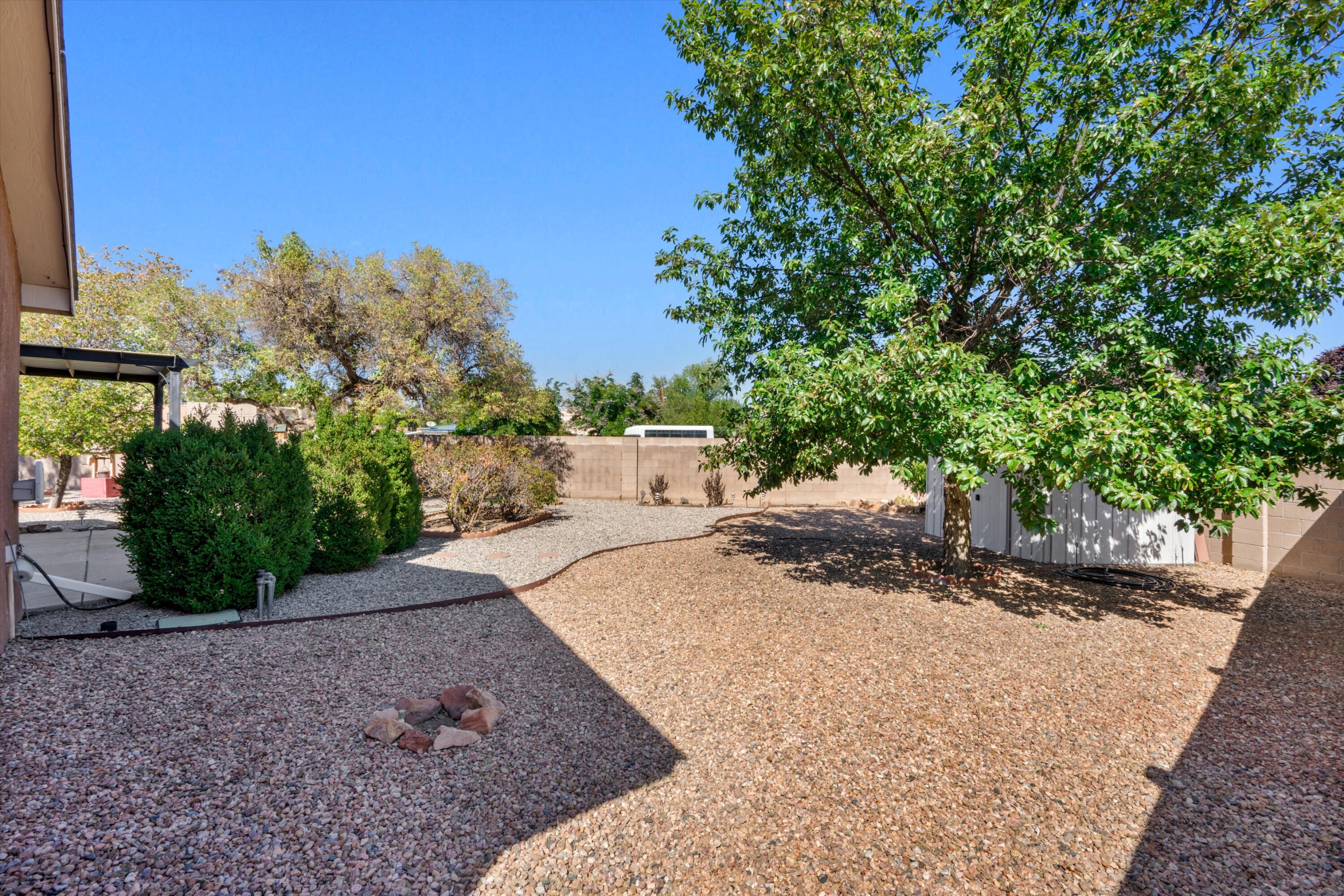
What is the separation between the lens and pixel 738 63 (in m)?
5.83

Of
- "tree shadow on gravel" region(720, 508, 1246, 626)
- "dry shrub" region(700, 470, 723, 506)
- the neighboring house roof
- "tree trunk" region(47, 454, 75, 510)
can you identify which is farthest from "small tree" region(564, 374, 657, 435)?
the neighboring house roof

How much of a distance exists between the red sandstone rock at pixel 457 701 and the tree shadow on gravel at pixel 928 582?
168 inches

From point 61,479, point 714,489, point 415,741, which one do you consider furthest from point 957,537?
point 61,479

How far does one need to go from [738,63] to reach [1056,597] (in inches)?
252

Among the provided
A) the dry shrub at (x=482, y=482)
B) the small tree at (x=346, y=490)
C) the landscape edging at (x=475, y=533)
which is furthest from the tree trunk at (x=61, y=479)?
the small tree at (x=346, y=490)

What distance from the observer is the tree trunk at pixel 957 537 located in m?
6.95

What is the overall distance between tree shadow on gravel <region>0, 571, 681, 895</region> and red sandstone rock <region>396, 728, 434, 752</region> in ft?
0.10

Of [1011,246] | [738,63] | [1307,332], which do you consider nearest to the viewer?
[1307,332]

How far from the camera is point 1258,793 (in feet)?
8.76

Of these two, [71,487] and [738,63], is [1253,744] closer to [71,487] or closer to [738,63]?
[738,63]

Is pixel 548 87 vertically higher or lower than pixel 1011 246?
higher

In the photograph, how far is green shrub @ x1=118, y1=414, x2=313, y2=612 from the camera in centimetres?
482

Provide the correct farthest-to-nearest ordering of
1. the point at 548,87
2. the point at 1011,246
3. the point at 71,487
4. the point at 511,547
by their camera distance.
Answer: the point at 71,487 → the point at 548,87 → the point at 511,547 → the point at 1011,246

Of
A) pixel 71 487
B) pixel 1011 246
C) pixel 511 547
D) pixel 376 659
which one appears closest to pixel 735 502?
pixel 511 547
